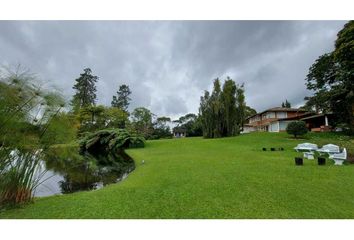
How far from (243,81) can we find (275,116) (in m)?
13.3

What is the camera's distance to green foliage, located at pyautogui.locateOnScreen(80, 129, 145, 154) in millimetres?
21391

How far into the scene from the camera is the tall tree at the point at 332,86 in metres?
18.0

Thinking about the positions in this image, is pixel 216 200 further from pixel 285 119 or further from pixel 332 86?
pixel 285 119

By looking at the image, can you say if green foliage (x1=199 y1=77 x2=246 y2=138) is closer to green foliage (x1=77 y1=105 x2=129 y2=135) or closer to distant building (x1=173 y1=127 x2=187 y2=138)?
green foliage (x1=77 y1=105 x2=129 y2=135)

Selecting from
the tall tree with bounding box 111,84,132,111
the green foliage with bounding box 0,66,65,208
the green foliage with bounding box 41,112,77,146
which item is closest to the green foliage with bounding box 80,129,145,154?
the green foliage with bounding box 41,112,77,146

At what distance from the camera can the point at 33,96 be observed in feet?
14.4

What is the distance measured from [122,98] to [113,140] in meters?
28.2

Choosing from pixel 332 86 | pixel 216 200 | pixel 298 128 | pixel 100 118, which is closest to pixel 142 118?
pixel 100 118

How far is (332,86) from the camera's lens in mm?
20344

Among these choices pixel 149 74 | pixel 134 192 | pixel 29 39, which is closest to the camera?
pixel 134 192
